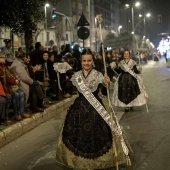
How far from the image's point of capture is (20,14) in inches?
430

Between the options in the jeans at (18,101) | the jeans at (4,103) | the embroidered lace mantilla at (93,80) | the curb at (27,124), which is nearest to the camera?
the embroidered lace mantilla at (93,80)

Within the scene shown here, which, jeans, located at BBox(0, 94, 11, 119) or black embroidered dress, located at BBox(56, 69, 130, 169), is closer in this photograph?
black embroidered dress, located at BBox(56, 69, 130, 169)

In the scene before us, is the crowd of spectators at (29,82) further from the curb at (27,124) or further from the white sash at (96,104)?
the white sash at (96,104)

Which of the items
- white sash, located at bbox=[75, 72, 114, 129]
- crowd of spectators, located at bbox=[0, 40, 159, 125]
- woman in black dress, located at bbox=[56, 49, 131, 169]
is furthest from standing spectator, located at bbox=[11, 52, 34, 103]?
white sash, located at bbox=[75, 72, 114, 129]

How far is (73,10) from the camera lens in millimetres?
69375

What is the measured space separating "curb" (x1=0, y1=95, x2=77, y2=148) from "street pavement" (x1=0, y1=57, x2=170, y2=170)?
0.34ft

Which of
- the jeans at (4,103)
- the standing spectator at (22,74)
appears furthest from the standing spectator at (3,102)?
the standing spectator at (22,74)

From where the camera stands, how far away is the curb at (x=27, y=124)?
6.89 m

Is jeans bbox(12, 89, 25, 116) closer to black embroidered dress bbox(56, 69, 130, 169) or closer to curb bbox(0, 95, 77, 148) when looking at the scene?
curb bbox(0, 95, 77, 148)

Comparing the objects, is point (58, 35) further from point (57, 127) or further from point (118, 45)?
point (57, 127)

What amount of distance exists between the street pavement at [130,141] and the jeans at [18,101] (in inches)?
22.9

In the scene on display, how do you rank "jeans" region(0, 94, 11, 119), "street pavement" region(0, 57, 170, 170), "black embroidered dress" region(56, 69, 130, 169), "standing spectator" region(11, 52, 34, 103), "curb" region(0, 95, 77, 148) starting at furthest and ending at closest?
"standing spectator" region(11, 52, 34, 103), "jeans" region(0, 94, 11, 119), "curb" region(0, 95, 77, 148), "street pavement" region(0, 57, 170, 170), "black embroidered dress" region(56, 69, 130, 169)

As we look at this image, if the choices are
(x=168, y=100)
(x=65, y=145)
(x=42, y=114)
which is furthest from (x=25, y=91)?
(x=168, y=100)

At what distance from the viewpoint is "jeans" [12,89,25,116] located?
7781mm
